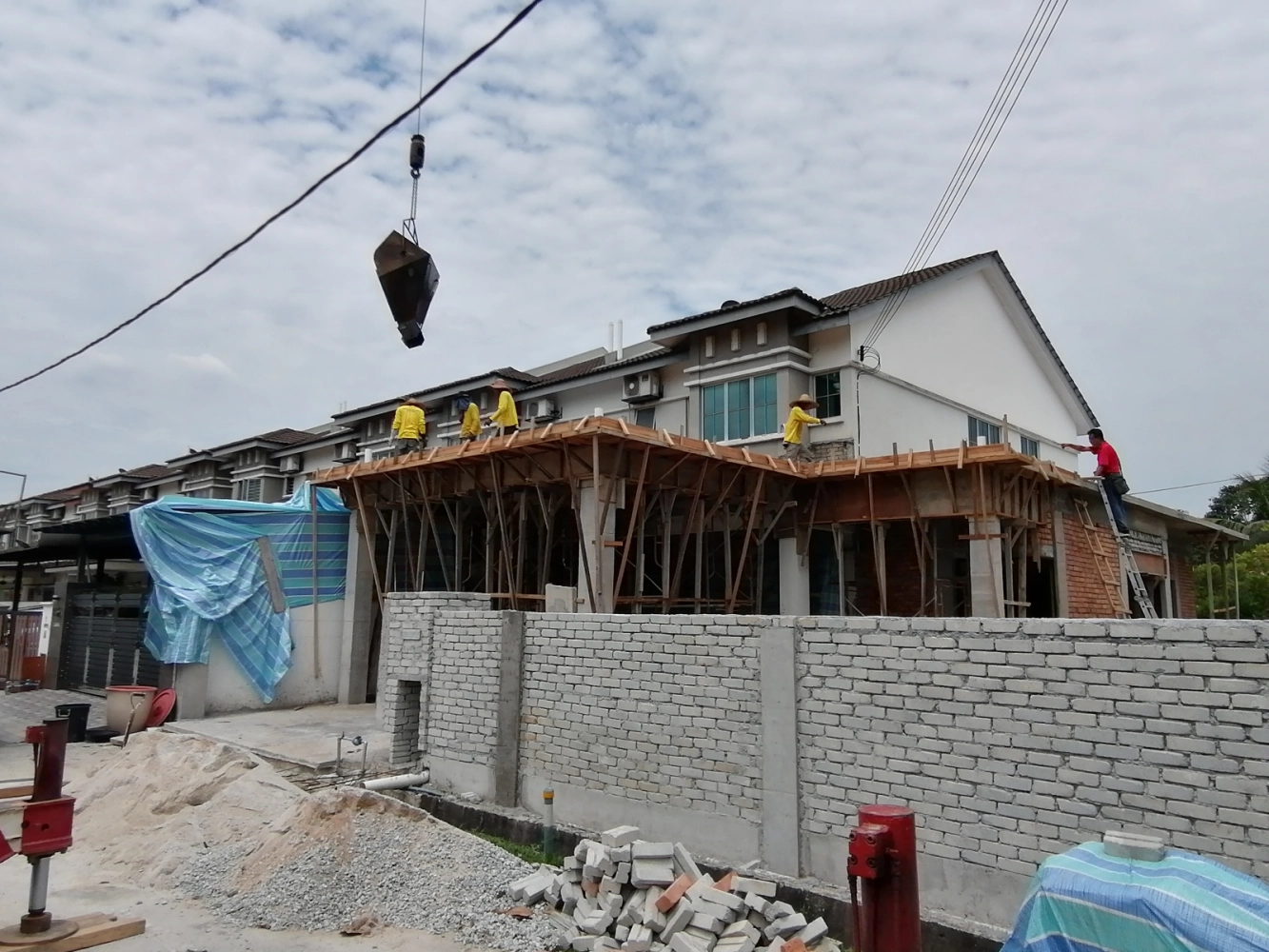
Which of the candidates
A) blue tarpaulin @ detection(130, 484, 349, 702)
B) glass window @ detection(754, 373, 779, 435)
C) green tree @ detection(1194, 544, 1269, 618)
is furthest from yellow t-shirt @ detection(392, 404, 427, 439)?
green tree @ detection(1194, 544, 1269, 618)

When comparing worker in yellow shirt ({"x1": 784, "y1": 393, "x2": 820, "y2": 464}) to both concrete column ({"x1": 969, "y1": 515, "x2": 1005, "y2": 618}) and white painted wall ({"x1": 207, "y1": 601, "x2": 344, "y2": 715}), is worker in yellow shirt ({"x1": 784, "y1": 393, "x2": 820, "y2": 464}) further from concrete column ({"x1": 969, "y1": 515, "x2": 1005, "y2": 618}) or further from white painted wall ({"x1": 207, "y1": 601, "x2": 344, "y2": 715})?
white painted wall ({"x1": 207, "y1": 601, "x2": 344, "y2": 715})

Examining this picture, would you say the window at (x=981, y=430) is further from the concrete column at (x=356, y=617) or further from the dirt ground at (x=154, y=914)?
the dirt ground at (x=154, y=914)

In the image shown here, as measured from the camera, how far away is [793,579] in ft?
53.4

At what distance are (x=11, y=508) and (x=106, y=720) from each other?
33.8m

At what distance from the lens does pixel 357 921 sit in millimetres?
7145

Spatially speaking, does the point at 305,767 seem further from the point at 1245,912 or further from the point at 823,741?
the point at 1245,912

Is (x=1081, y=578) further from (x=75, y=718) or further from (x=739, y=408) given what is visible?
(x=75, y=718)

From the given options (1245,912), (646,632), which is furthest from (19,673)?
(1245,912)

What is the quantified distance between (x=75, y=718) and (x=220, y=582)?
3.13 m

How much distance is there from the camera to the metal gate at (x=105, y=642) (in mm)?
17578

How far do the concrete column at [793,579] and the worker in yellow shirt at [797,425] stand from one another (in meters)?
1.56

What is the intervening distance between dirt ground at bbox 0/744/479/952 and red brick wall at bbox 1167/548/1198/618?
20.6 metres

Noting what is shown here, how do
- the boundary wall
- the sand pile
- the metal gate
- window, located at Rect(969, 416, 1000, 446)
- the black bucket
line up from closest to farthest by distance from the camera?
1. the boundary wall
2. the sand pile
3. the black bucket
4. the metal gate
5. window, located at Rect(969, 416, 1000, 446)

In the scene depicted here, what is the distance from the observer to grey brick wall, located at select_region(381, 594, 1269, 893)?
5.24 meters
